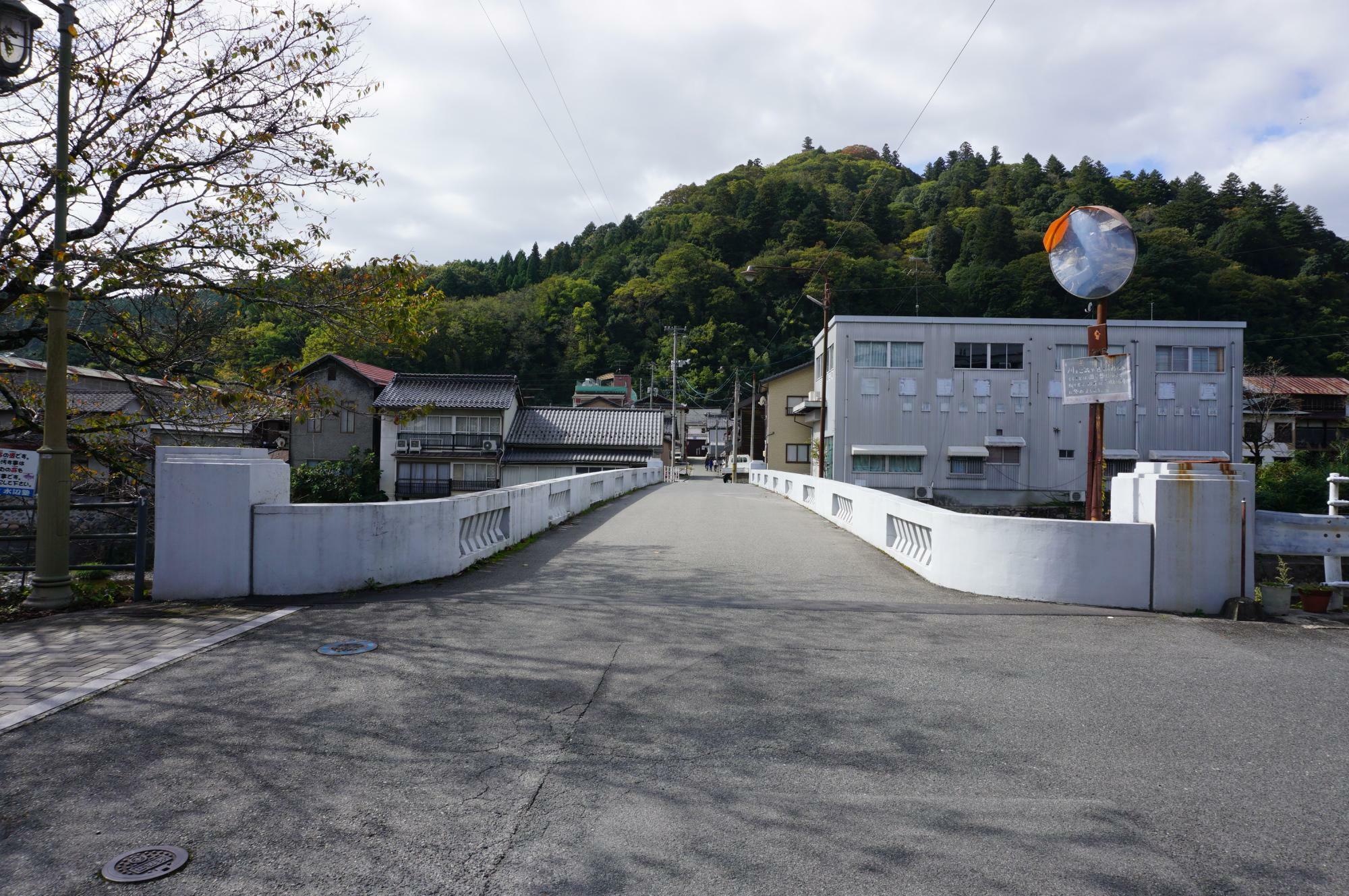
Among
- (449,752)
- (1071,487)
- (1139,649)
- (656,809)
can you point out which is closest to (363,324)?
(449,752)

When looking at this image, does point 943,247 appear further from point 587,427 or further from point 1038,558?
point 1038,558

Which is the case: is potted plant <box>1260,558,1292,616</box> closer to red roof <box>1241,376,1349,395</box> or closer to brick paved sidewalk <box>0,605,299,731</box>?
brick paved sidewalk <box>0,605,299,731</box>

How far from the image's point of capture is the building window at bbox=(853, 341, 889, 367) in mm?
43125

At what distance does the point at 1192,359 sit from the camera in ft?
142

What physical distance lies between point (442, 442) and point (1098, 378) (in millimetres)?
40396

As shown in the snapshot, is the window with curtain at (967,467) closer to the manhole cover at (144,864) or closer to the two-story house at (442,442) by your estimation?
the two-story house at (442,442)

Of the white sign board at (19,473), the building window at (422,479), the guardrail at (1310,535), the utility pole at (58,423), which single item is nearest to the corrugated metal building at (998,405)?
the building window at (422,479)

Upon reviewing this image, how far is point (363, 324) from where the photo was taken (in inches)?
388

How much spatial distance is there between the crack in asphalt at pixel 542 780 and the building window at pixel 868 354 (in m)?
39.8

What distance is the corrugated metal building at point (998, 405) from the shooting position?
42.7m

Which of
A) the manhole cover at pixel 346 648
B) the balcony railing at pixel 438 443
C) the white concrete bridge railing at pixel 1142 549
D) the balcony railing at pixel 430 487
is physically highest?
the balcony railing at pixel 438 443

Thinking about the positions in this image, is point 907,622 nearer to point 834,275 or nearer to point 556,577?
point 556,577

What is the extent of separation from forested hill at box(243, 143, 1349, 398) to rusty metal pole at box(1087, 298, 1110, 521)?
182 feet

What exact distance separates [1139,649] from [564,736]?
4.42m
